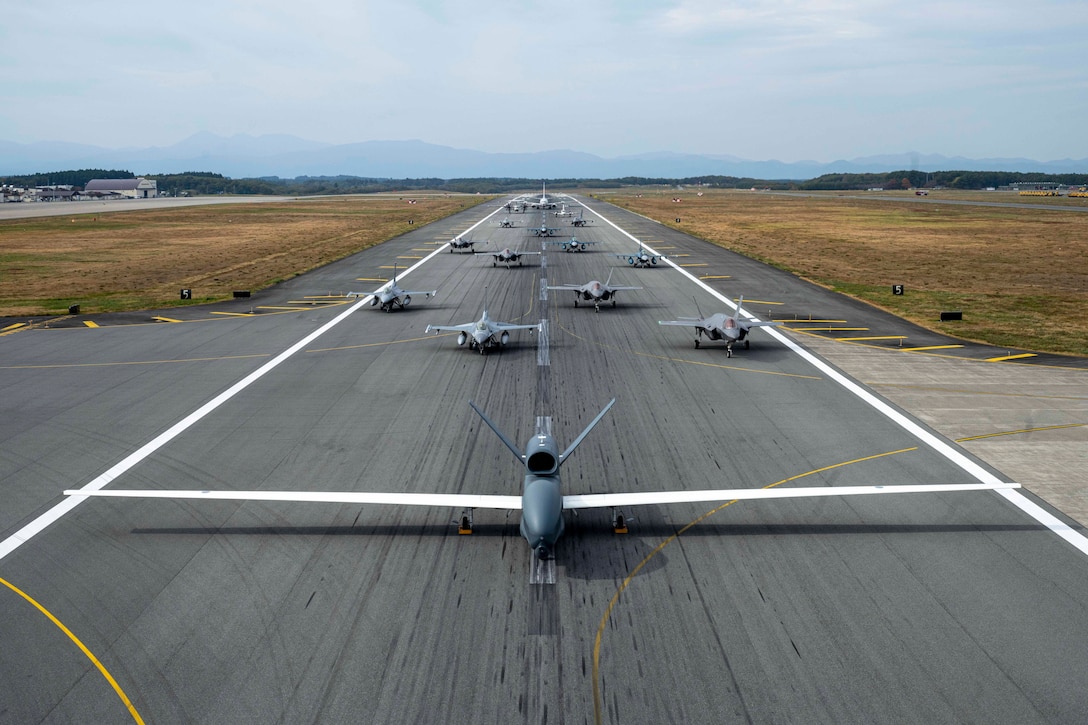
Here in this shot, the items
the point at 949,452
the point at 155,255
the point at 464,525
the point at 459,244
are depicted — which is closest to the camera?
the point at 464,525

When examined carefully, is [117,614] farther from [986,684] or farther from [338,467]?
[986,684]

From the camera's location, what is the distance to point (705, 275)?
205 feet

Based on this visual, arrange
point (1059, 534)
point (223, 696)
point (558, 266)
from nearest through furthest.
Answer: point (223, 696) < point (1059, 534) < point (558, 266)

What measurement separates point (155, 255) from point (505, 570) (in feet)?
265

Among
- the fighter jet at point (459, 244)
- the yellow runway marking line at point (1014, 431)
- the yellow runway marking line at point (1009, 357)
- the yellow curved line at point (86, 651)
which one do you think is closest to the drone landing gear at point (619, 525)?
the yellow curved line at point (86, 651)

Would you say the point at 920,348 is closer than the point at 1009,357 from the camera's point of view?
No

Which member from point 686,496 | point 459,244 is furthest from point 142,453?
point 459,244

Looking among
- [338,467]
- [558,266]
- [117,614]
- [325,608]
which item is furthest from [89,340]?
[558,266]

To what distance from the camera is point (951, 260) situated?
73.4 metres

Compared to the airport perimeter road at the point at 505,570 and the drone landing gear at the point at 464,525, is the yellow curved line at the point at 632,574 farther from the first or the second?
the drone landing gear at the point at 464,525

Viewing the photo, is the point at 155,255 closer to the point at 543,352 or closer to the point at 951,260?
the point at 543,352

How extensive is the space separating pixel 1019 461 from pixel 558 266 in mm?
49959

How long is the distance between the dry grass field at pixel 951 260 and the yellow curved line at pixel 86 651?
140 feet

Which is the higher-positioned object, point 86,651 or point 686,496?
point 686,496
